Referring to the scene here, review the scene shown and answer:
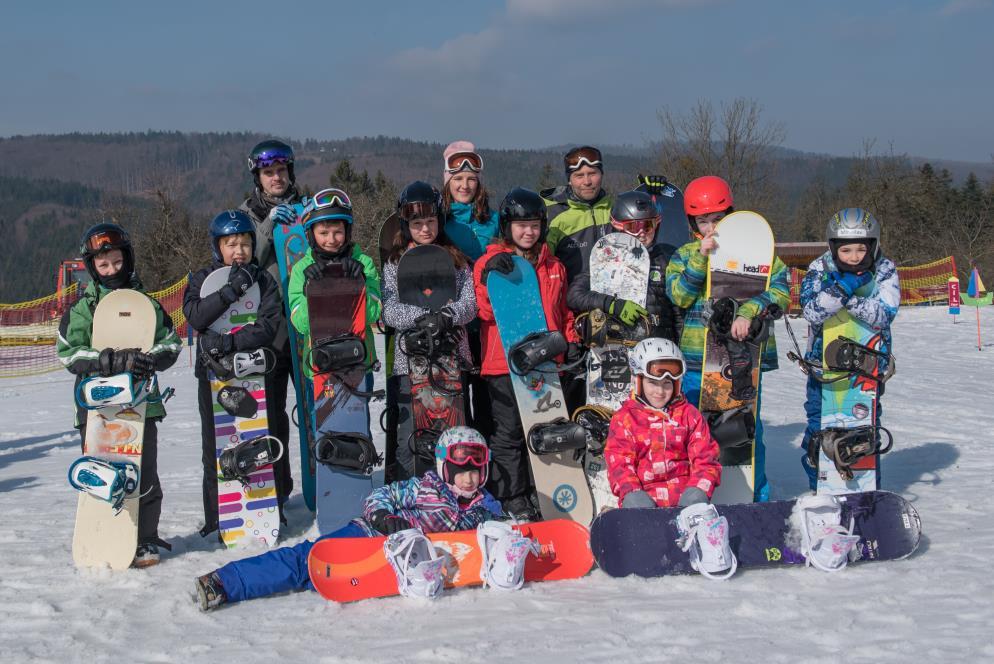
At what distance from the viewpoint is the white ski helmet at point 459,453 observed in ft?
12.7

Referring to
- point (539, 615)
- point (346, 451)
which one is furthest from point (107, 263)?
point (539, 615)

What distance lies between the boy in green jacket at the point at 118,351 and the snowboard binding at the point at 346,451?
81 cm

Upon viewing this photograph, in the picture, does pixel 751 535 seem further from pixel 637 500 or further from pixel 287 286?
pixel 287 286

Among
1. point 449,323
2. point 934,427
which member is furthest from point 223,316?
point 934,427

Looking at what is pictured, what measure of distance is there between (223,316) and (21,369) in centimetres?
1552

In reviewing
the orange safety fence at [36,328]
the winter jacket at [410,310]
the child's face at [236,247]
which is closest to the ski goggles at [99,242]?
the child's face at [236,247]

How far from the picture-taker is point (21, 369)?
57.8 ft

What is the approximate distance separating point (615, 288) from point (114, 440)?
265cm

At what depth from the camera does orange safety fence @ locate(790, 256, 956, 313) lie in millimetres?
25047

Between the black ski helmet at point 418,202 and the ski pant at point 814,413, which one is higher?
the black ski helmet at point 418,202

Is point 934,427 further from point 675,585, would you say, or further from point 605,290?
point 675,585

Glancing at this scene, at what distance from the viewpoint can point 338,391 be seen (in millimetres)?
4477

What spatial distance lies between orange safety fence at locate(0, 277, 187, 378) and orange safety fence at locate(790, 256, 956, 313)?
663 inches

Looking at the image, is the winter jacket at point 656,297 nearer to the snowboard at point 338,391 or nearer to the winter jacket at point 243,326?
the snowboard at point 338,391
